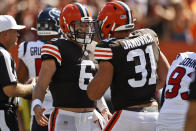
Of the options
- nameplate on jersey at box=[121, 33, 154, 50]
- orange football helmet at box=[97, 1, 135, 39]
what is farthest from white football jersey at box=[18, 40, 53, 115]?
nameplate on jersey at box=[121, 33, 154, 50]

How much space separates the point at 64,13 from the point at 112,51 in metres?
0.99

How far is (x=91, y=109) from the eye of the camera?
4.82 m

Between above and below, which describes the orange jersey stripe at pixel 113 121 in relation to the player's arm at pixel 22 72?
above

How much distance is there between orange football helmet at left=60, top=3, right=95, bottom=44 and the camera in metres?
4.87

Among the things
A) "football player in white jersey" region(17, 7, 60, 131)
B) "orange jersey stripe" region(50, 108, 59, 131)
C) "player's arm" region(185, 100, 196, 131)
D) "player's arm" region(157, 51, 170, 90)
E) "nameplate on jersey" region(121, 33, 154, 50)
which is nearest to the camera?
"player's arm" region(185, 100, 196, 131)

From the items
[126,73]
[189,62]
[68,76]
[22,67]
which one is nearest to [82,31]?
[68,76]

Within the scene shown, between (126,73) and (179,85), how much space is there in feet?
1.73

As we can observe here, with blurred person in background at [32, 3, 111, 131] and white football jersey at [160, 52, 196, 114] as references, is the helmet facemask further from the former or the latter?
white football jersey at [160, 52, 196, 114]

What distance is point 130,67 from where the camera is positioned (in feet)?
14.1

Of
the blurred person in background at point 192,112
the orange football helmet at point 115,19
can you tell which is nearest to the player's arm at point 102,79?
the orange football helmet at point 115,19

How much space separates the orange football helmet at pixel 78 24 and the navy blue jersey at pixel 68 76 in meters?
0.16

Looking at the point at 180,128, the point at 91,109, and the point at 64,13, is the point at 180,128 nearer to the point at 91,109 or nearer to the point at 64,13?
the point at 91,109

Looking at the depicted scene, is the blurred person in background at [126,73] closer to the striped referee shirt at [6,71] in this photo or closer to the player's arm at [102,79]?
the player's arm at [102,79]

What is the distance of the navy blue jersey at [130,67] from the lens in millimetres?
4246
